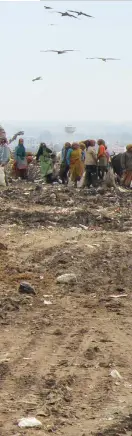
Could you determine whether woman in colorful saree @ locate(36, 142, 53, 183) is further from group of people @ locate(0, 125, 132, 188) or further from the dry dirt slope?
the dry dirt slope

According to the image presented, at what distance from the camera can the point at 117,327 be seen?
22.1 ft

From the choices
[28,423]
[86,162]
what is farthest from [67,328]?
[86,162]

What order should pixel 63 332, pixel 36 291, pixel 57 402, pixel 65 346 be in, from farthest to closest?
pixel 36 291
pixel 63 332
pixel 65 346
pixel 57 402

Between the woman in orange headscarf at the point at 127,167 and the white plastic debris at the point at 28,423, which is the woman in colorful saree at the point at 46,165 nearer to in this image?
the woman in orange headscarf at the point at 127,167

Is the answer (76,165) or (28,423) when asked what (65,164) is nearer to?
(76,165)

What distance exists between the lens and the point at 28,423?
4500 mm

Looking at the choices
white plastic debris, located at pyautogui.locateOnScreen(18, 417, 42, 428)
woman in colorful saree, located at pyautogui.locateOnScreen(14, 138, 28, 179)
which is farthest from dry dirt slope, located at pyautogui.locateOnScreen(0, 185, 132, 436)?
woman in colorful saree, located at pyautogui.locateOnScreen(14, 138, 28, 179)

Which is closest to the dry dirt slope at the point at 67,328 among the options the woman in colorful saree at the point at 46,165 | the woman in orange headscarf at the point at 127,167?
the woman in orange headscarf at the point at 127,167

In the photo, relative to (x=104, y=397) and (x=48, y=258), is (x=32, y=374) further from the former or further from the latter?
(x=48, y=258)

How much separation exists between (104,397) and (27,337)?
4.56ft

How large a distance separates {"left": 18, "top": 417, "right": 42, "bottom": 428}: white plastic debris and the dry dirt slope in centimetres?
3

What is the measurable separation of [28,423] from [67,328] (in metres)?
2.16

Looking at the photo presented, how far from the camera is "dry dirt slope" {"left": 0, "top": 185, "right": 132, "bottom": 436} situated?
4.73 metres

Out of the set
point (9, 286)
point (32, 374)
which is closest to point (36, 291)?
point (9, 286)
